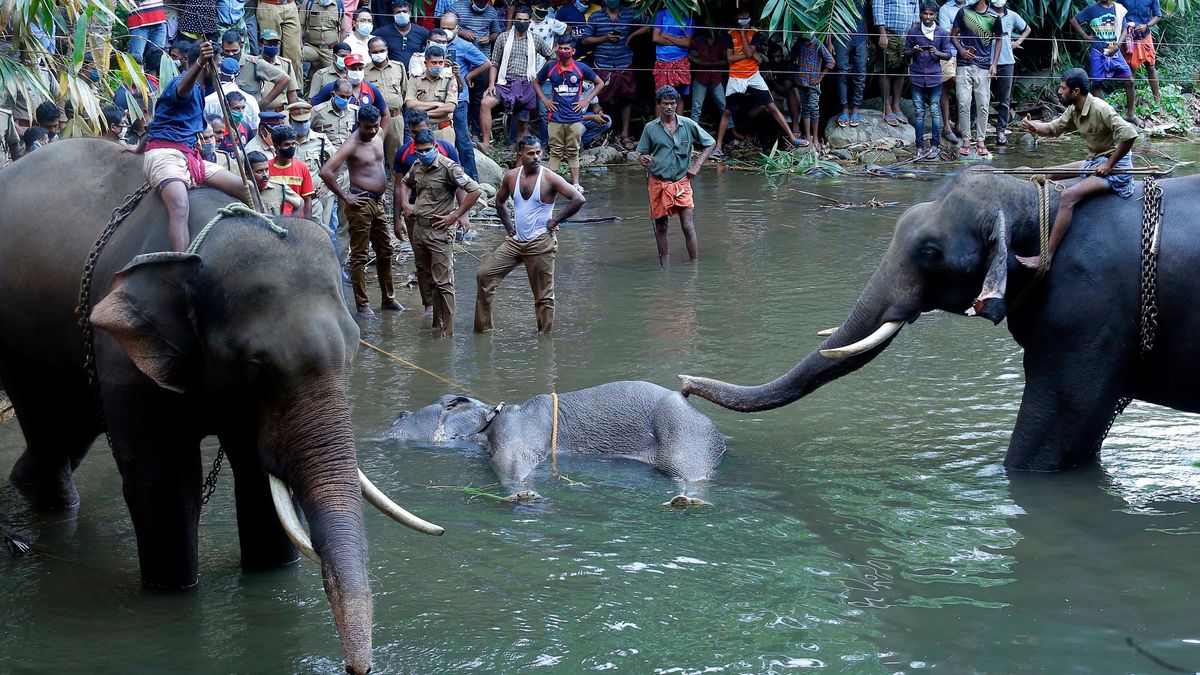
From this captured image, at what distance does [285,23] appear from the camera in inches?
562

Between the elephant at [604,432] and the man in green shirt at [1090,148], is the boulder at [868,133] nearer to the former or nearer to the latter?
the man in green shirt at [1090,148]

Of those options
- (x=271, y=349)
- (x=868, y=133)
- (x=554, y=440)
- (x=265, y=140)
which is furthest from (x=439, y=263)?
(x=868, y=133)

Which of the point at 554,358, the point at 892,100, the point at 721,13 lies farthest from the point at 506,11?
the point at 554,358

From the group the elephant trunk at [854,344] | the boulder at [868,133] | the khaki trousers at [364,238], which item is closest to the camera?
the elephant trunk at [854,344]

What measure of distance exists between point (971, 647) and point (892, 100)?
14.8m

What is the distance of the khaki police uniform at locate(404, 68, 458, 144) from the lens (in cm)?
1377

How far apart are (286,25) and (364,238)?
4.88 meters

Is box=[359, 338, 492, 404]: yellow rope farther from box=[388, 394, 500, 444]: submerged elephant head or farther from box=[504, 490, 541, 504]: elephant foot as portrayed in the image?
box=[504, 490, 541, 504]: elephant foot

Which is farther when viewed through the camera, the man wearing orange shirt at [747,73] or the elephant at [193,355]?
the man wearing orange shirt at [747,73]

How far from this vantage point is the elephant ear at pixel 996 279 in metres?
6.23

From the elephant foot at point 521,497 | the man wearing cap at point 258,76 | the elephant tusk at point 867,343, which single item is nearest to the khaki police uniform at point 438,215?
the man wearing cap at point 258,76

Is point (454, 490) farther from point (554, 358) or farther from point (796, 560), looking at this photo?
point (554, 358)

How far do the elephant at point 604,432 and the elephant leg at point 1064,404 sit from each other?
63.1 inches

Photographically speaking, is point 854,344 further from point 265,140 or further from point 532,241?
point 265,140
